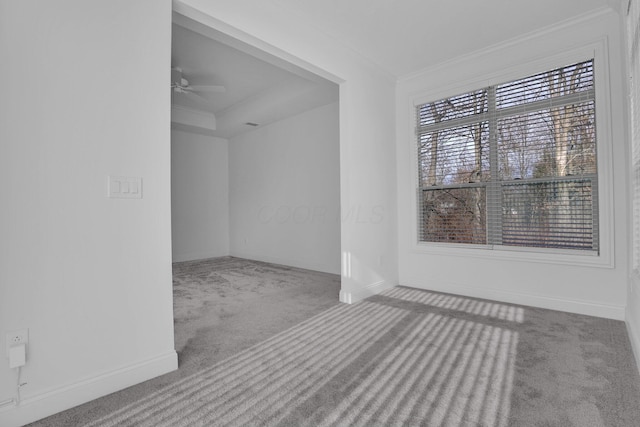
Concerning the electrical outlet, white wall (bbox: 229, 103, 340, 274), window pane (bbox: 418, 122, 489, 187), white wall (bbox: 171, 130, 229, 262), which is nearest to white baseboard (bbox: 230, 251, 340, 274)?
Result: white wall (bbox: 229, 103, 340, 274)

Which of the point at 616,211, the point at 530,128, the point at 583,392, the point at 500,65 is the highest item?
the point at 500,65

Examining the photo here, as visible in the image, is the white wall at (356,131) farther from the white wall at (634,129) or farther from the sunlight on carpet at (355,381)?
the white wall at (634,129)

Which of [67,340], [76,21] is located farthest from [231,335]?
[76,21]

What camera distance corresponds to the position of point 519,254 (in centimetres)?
328

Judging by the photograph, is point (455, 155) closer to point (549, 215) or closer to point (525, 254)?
point (549, 215)

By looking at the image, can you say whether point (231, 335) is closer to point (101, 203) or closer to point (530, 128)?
point (101, 203)

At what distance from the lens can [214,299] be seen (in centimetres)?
362

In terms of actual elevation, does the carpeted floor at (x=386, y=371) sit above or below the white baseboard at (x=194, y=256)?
below

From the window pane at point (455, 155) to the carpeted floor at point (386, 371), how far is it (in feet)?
4.73

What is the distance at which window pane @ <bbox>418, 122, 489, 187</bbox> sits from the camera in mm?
3576

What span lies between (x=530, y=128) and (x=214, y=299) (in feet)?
12.4

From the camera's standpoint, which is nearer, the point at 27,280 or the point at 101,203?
the point at 27,280

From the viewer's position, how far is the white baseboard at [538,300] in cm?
283

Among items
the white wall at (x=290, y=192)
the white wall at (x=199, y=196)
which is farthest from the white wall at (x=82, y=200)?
the white wall at (x=199, y=196)
